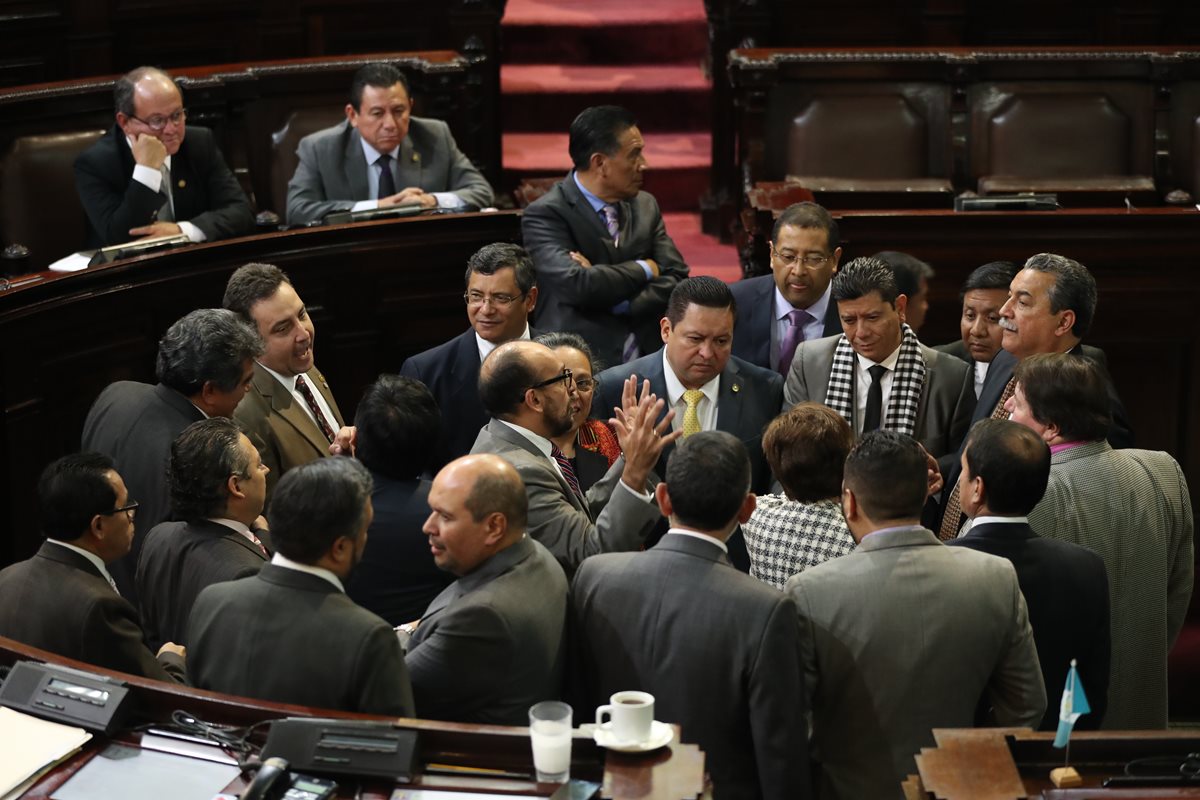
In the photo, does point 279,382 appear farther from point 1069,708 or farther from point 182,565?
point 1069,708

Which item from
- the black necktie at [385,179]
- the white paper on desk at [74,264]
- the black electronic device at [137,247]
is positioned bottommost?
the white paper on desk at [74,264]

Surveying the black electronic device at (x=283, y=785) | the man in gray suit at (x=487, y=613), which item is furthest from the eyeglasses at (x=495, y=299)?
the black electronic device at (x=283, y=785)

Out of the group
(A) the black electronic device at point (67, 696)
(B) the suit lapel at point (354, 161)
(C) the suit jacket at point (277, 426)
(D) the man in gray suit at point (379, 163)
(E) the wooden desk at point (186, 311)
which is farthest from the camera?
(B) the suit lapel at point (354, 161)

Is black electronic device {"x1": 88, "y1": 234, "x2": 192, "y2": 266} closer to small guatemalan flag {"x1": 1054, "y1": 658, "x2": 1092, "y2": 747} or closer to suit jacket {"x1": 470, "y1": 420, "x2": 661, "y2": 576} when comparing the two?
suit jacket {"x1": 470, "y1": 420, "x2": 661, "y2": 576}

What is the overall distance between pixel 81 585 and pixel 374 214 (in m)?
2.65

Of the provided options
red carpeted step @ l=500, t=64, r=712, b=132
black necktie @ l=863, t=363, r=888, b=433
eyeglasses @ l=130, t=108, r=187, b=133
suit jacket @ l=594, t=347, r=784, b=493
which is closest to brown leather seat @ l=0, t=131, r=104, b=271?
eyeglasses @ l=130, t=108, r=187, b=133

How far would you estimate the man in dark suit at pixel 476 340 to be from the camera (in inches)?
178

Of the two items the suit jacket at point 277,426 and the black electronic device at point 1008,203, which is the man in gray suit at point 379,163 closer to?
the suit jacket at point 277,426

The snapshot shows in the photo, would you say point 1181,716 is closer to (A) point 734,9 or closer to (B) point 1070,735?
(B) point 1070,735

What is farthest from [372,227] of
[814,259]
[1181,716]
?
[1181,716]

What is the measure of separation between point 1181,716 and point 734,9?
4026 millimetres

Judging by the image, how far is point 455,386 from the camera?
15.0 feet

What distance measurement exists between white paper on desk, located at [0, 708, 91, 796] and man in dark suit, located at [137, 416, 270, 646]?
1.77ft

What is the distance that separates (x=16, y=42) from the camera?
6805mm
